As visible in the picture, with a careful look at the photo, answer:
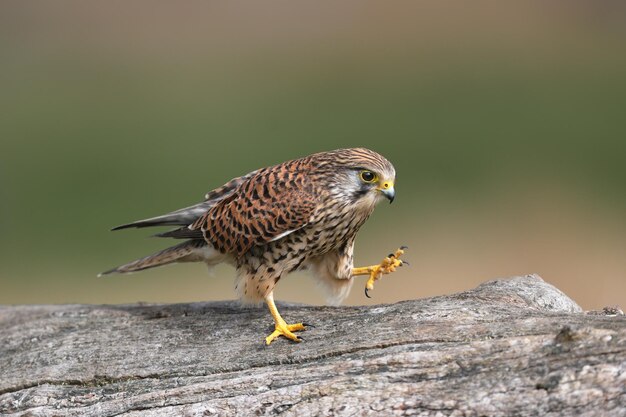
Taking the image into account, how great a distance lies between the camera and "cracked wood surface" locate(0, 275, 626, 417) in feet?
10.8

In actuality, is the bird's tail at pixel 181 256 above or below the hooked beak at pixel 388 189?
below

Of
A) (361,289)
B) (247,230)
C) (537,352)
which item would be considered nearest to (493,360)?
(537,352)

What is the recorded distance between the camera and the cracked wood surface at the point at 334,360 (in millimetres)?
3291

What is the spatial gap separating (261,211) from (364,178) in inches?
20.6

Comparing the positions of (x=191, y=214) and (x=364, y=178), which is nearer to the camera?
(x=364, y=178)

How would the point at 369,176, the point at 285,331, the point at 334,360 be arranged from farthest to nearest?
the point at 369,176, the point at 285,331, the point at 334,360

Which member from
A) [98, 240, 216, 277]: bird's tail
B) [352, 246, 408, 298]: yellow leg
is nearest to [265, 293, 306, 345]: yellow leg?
[98, 240, 216, 277]: bird's tail

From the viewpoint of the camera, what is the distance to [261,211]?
4.50 m

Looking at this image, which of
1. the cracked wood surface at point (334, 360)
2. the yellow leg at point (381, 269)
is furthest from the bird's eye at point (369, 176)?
the yellow leg at point (381, 269)

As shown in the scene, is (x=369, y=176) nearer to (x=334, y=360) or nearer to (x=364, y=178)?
(x=364, y=178)

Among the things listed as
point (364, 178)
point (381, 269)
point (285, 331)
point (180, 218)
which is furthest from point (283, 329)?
point (180, 218)

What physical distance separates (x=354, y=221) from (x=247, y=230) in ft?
1.71

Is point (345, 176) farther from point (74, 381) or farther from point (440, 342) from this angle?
point (74, 381)

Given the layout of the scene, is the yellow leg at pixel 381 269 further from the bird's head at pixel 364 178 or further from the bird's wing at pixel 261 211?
the bird's wing at pixel 261 211
